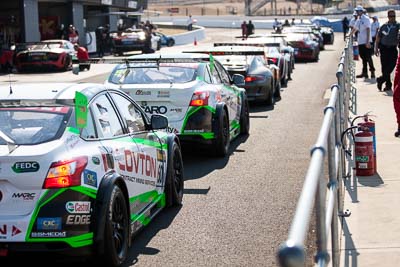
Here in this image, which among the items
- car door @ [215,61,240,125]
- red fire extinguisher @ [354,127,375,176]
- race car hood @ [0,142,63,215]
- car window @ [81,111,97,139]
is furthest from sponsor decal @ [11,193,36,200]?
car door @ [215,61,240,125]

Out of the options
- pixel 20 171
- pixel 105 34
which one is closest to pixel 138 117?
pixel 20 171

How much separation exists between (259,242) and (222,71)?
5.89 m

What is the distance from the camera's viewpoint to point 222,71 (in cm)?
1242

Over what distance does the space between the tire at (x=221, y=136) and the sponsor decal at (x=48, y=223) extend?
5526 millimetres

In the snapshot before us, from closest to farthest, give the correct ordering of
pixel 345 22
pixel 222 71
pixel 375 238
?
1. pixel 375 238
2. pixel 222 71
3. pixel 345 22

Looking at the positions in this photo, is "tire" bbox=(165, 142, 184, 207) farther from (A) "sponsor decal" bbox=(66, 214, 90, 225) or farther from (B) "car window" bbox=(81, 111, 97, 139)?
(A) "sponsor decal" bbox=(66, 214, 90, 225)

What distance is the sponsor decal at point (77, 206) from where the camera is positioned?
215 inches

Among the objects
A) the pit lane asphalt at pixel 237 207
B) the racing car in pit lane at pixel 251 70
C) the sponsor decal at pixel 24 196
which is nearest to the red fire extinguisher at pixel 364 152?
the pit lane asphalt at pixel 237 207

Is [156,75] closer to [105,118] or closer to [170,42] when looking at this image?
[105,118]

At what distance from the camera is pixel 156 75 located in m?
10.8

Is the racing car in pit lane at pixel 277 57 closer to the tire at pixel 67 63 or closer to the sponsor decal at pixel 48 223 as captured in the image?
the tire at pixel 67 63

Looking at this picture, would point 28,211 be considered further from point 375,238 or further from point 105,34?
point 105,34

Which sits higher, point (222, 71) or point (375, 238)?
point (222, 71)

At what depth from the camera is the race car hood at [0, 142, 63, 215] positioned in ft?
17.8
